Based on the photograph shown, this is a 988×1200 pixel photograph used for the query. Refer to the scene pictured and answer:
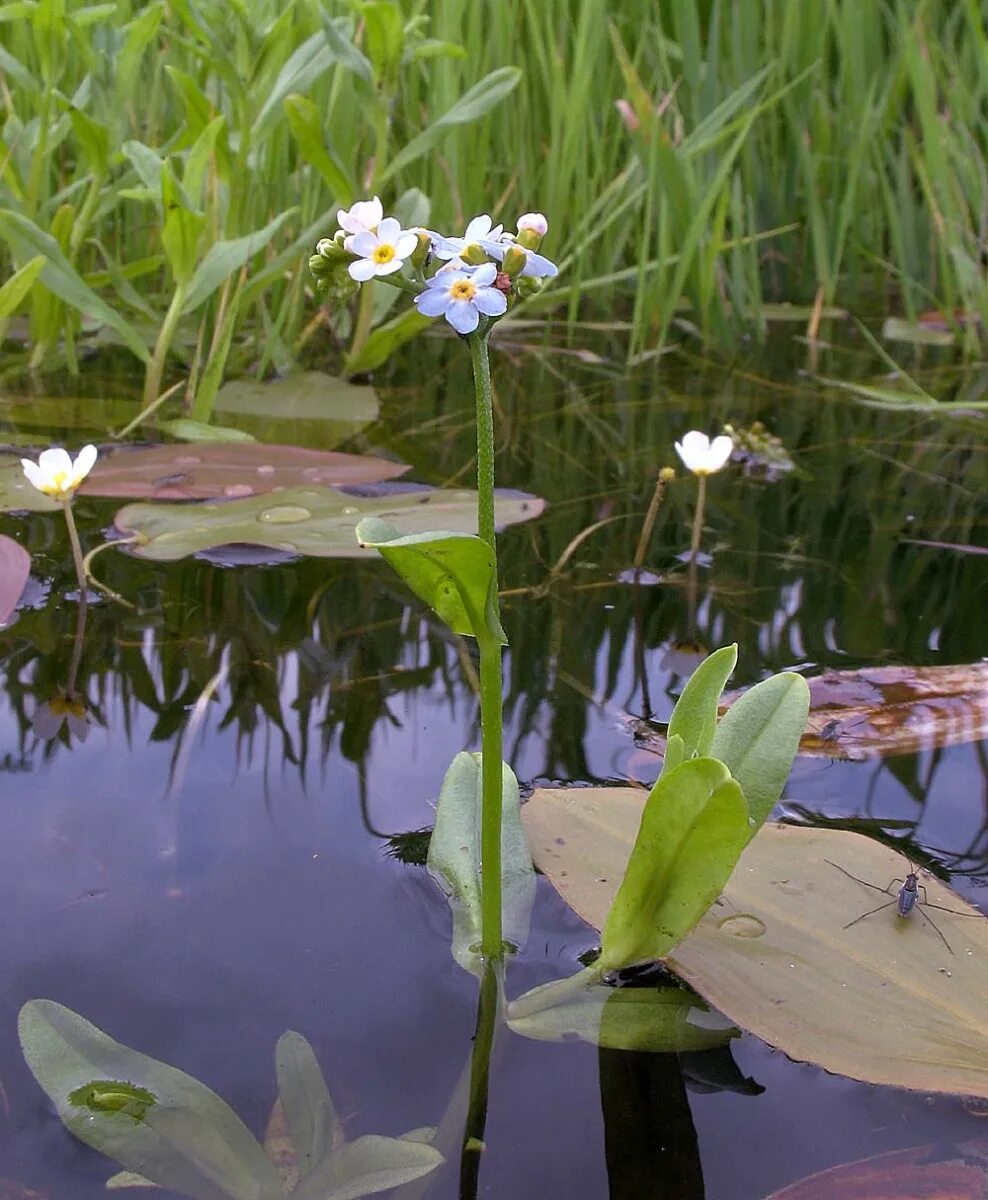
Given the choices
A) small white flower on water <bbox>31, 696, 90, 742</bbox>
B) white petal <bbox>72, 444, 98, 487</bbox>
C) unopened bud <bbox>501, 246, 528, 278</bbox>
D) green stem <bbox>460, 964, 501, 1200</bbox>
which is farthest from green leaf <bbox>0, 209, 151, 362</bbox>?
green stem <bbox>460, 964, 501, 1200</bbox>

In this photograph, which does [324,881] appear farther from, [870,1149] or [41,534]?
[41,534]

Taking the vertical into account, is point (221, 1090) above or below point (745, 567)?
below

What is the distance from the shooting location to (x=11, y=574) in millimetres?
1094

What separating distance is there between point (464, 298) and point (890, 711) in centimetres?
56

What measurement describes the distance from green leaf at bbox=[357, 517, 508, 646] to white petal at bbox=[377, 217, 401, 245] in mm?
158

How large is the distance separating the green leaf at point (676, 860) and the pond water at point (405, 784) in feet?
0.16

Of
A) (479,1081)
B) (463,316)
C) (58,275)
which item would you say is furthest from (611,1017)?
(58,275)

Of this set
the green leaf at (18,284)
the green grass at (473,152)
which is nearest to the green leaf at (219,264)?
the green grass at (473,152)

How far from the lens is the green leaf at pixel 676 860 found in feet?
2.02

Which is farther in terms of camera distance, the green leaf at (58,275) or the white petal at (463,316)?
the green leaf at (58,275)

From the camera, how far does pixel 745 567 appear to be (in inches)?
50.6

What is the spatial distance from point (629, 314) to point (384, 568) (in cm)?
162

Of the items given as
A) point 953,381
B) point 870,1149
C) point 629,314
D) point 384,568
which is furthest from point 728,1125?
point 629,314

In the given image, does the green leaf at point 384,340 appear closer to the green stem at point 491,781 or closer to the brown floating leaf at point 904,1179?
the green stem at point 491,781
